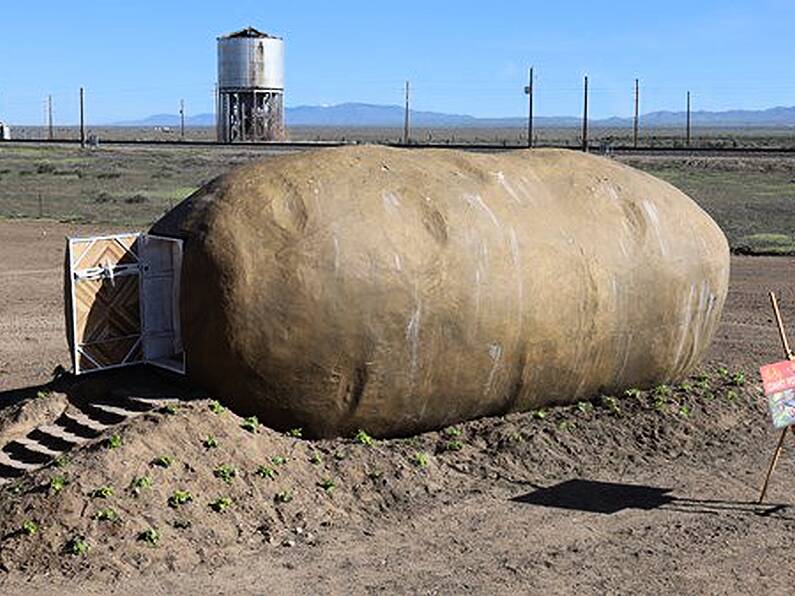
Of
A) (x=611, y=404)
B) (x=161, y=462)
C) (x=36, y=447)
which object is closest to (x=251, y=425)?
(x=161, y=462)

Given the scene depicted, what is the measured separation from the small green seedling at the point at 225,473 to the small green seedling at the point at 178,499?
0.45 meters

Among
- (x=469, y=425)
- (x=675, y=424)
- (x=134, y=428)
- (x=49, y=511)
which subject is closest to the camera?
(x=49, y=511)

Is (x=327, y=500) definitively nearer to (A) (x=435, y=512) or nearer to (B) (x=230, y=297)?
(A) (x=435, y=512)

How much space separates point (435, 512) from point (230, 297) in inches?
121

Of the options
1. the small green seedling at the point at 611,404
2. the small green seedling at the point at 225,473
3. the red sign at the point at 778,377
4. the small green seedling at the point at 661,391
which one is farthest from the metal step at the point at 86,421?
the small green seedling at the point at 661,391

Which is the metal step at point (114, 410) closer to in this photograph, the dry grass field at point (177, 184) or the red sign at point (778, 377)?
the red sign at point (778, 377)

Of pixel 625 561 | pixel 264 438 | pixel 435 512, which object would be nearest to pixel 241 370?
pixel 264 438

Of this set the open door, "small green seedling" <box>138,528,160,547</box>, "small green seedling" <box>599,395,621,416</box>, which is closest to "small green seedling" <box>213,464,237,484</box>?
"small green seedling" <box>138,528,160,547</box>

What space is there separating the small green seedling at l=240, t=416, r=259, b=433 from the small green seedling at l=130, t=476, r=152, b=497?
4.70ft

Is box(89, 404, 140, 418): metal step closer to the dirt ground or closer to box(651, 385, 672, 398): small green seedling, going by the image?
the dirt ground

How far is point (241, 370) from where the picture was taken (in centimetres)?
1215

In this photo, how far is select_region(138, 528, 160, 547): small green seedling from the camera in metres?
10.4

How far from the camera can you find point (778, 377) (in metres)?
12.5

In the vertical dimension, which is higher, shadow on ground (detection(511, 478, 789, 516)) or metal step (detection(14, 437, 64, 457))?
metal step (detection(14, 437, 64, 457))
